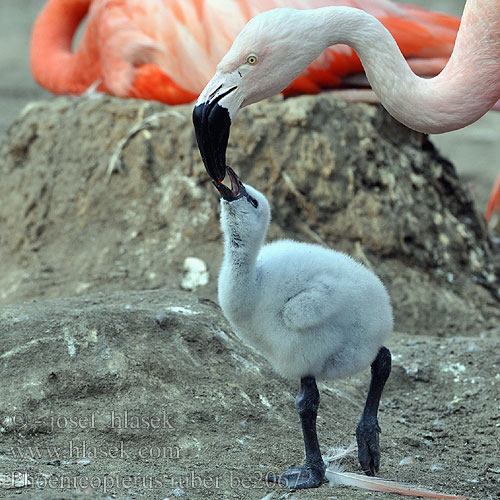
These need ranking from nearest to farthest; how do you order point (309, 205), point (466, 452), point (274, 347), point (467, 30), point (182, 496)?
1. point (182, 496)
2. point (274, 347)
3. point (467, 30)
4. point (466, 452)
5. point (309, 205)

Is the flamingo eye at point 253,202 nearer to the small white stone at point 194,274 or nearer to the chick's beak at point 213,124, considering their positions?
the chick's beak at point 213,124

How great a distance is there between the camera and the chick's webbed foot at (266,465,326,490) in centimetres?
256

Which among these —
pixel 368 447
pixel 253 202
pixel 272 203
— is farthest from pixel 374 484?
pixel 272 203

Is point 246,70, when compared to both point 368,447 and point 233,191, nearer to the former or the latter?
point 233,191

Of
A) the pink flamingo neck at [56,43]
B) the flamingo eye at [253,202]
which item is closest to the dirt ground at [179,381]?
the flamingo eye at [253,202]

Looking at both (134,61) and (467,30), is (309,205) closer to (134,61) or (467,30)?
(134,61)

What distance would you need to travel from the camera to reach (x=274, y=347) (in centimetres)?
259

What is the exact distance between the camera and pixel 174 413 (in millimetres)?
2881

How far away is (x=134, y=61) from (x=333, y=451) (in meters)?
2.99

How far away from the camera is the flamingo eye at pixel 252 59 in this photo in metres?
2.65

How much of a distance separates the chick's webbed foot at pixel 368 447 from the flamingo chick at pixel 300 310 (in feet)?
0.59

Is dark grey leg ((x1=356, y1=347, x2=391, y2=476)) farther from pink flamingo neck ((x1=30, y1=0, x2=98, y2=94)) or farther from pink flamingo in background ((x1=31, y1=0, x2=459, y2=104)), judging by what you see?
pink flamingo neck ((x1=30, y1=0, x2=98, y2=94))

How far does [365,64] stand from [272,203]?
1.79 metres

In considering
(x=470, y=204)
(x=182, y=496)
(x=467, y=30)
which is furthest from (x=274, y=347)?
(x=470, y=204)
